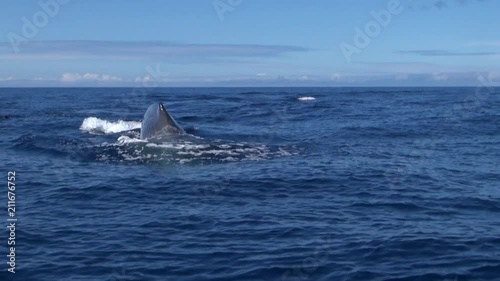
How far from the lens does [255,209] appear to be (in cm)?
1719

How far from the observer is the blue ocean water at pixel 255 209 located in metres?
12.3

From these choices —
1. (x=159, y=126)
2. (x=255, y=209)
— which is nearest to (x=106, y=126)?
(x=159, y=126)

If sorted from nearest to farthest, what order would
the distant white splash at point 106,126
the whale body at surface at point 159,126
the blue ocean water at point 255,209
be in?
the blue ocean water at point 255,209, the whale body at surface at point 159,126, the distant white splash at point 106,126

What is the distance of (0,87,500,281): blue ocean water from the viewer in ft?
40.5

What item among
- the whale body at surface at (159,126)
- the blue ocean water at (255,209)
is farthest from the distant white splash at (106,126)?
the whale body at surface at (159,126)

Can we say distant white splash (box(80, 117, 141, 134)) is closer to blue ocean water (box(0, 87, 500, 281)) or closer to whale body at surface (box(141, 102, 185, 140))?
blue ocean water (box(0, 87, 500, 281))

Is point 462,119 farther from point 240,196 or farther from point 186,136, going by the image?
point 240,196

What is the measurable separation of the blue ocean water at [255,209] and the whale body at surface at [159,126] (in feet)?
3.83

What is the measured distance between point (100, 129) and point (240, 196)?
2411cm

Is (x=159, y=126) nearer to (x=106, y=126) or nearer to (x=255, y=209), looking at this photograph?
(x=106, y=126)

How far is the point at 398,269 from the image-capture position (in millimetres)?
12117

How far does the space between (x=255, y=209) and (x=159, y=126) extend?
16098 millimetres

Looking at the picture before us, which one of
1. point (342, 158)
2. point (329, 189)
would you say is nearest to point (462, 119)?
point (342, 158)

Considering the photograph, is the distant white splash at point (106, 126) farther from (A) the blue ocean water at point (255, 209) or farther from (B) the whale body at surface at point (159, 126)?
(B) the whale body at surface at point (159, 126)
